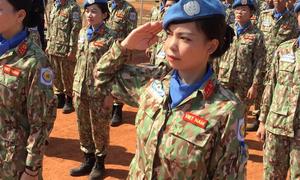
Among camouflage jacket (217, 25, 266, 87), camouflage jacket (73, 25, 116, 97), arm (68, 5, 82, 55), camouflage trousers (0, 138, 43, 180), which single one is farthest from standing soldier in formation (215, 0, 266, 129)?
camouflage trousers (0, 138, 43, 180)

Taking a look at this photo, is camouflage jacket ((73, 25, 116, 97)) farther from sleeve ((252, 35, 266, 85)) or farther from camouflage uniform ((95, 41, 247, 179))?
camouflage uniform ((95, 41, 247, 179))

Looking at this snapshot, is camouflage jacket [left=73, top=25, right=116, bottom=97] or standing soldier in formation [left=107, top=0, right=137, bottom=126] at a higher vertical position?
standing soldier in formation [left=107, top=0, right=137, bottom=126]

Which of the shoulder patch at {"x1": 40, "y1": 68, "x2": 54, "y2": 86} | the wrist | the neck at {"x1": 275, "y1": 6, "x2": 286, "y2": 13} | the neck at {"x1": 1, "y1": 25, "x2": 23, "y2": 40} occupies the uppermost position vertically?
the neck at {"x1": 275, "y1": 6, "x2": 286, "y2": 13}

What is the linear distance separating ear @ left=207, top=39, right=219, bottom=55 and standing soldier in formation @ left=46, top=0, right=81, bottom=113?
6113 mm

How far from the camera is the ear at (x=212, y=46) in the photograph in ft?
6.97

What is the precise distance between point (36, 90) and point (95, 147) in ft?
9.23

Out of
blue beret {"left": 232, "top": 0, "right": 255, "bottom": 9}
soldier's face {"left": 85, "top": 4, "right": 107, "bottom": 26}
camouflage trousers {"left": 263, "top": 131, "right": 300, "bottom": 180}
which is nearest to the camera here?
camouflage trousers {"left": 263, "top": 131, "right": 300, "bottom": 180}

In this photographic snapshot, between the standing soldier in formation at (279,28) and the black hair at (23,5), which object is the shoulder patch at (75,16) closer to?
the standing soldier in formation at (279,28)

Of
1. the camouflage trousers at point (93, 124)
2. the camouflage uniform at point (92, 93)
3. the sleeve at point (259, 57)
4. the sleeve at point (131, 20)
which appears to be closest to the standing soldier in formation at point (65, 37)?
the sleeve at point (131, 20)

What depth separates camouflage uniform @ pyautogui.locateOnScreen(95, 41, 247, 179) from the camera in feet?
6.77

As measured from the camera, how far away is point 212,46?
7.04 ft

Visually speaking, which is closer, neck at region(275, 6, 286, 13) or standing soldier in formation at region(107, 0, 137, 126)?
neck at region(275, 6, 286, 13)

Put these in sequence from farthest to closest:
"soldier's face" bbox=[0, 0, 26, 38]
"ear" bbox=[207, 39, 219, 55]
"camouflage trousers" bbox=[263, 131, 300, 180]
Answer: "camouflage trousers" bbox=[263, 131, 300, 180] → "soldier's face" bbox=[0, 0, 26, 38] → "ear" bbox=[207, 39, 219, 55]

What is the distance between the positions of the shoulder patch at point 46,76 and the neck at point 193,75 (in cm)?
127
